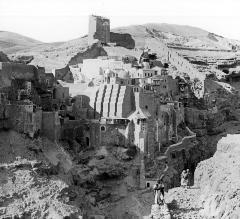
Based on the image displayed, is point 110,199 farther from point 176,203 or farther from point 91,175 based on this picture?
point 176,203

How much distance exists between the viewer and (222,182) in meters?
25.9

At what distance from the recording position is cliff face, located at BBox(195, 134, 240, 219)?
2392 centimetres

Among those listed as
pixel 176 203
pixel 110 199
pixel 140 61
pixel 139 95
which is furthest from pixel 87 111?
pixel 176 203

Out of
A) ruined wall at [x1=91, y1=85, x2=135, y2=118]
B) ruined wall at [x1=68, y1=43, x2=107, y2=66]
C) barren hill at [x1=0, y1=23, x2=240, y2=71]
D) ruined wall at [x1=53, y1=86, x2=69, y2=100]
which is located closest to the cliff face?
ruined wall at [x1=91, y1=85, x2=135, y2=118]

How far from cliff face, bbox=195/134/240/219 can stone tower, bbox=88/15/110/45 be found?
2644cm

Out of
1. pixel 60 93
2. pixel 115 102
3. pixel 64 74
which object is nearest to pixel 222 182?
pixel 115 102

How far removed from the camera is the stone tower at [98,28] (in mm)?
55125

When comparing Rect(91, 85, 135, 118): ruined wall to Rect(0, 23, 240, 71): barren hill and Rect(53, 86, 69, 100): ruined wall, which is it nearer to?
Rect(53, 86, 69, 100): ruined wall

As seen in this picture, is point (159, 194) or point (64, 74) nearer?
point (159, 194)

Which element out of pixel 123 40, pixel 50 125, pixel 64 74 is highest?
pixel 123 40

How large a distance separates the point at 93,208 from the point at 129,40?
24.8 metres

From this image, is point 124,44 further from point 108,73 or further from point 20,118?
point 20,118

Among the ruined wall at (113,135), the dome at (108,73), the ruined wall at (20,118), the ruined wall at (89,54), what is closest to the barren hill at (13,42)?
the ruined wall at (89,54)

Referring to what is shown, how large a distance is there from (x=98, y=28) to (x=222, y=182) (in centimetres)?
3191
